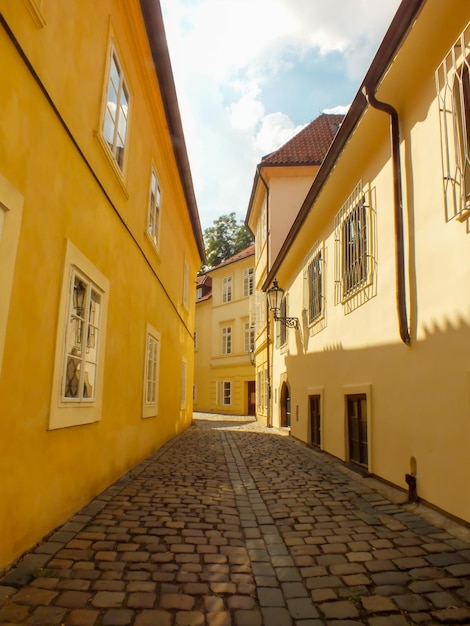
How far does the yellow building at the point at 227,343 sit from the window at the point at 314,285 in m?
17.7

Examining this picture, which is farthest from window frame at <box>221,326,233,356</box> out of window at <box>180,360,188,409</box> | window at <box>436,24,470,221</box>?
window at <box>436,24,470,221</box>

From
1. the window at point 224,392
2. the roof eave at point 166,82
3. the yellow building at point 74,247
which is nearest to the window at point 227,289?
the window at point 224,392

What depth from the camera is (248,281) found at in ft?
101

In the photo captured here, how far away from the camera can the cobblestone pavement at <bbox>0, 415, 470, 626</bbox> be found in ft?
9.05

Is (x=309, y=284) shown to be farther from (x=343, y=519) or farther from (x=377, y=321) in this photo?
(x=343, y=519)

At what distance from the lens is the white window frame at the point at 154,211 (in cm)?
877

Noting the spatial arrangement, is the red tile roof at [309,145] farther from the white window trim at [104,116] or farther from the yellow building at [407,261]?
the white window trim at [104,116]

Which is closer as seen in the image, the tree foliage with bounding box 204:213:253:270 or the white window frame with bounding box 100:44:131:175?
the white window frame with bounding box 100:44:131:175

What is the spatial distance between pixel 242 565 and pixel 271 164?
55.8 feet

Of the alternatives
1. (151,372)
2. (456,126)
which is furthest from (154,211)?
(456,126)

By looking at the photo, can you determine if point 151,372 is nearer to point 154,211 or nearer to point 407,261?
point 154,211

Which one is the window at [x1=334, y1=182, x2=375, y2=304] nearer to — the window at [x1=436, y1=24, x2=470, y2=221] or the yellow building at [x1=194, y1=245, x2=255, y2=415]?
the window at [x1=436, y1=24, x2=470, y2=221]

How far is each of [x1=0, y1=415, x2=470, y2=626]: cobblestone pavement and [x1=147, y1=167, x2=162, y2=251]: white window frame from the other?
15.3 ft

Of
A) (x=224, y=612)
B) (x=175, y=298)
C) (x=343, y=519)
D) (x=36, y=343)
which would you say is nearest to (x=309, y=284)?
(x=175, y=298)
